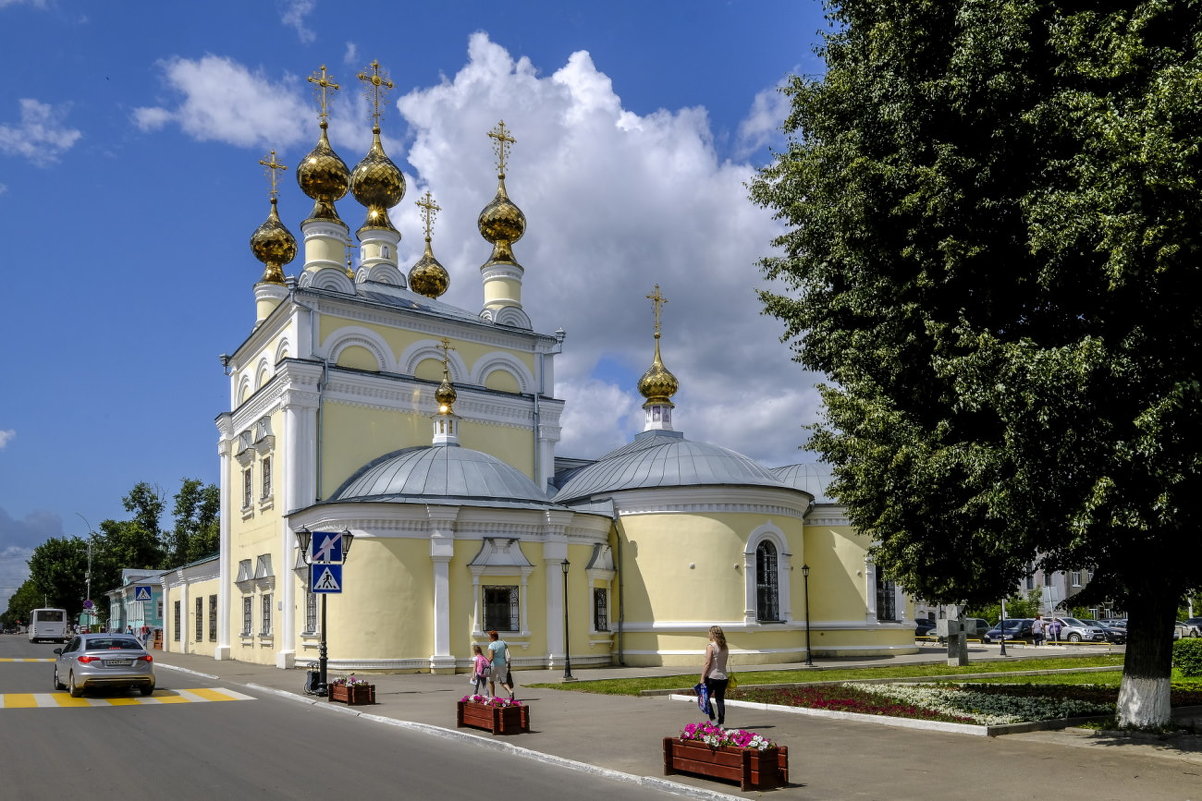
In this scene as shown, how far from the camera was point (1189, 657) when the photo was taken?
21125 mm

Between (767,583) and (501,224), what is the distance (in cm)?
1653

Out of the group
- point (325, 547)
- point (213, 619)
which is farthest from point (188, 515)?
point (325, 547)

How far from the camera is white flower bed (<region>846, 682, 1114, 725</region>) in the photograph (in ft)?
46.8

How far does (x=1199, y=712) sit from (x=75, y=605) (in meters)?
91.2

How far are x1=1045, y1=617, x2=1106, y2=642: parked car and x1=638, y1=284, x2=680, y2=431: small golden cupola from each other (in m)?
22.8

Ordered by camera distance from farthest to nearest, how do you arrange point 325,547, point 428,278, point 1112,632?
point 1112,632 → point 428,278 → point 325,547

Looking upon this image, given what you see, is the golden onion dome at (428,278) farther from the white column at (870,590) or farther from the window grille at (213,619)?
the white column at (870,590)

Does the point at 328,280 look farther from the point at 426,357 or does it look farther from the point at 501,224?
the point at 501,224

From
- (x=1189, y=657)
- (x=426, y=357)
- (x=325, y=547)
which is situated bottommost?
(x=1189, y=657)

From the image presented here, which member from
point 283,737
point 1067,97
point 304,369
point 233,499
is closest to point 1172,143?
point 1067,97

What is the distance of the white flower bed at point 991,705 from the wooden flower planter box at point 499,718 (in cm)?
600

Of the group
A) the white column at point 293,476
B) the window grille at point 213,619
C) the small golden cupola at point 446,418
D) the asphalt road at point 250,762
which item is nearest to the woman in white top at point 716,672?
the asphalt road at point 250,762

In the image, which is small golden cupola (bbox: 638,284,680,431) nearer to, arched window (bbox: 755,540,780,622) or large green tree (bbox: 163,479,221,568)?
arched window (bbox: 755,540,780,622)

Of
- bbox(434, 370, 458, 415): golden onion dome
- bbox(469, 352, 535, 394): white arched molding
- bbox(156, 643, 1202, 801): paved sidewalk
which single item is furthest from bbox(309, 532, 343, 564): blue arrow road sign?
bbox(469, 352, 535, 394): white arched molding
